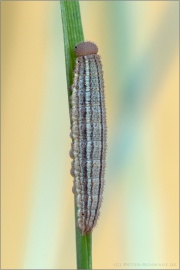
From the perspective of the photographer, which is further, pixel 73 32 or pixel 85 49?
pixel 85 49

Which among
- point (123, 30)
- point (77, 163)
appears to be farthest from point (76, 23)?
point (123, 30)

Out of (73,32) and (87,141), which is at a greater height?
(73,32)

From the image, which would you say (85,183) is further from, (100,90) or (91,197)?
(100,90)

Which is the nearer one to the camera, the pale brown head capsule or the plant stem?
the plant stem

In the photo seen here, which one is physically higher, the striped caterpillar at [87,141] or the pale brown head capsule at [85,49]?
the pale brown head capsule at [85,49]

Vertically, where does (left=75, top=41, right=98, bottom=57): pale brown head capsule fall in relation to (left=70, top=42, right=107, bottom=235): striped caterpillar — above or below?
above

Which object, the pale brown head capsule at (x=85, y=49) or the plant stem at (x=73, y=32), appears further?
the pale brown head capsule at (x=85, y=49)

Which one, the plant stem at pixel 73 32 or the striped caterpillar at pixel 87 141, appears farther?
the striped caterpillar at pixel 87 141
